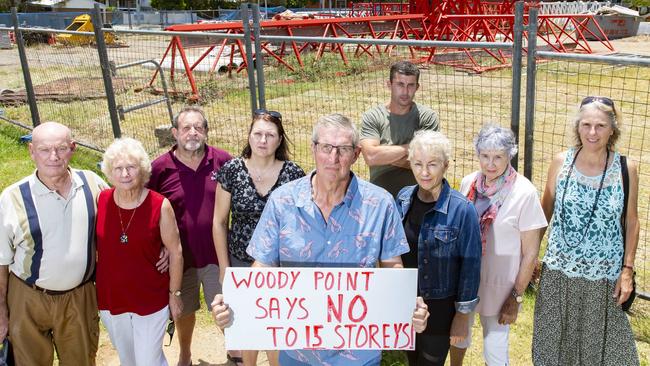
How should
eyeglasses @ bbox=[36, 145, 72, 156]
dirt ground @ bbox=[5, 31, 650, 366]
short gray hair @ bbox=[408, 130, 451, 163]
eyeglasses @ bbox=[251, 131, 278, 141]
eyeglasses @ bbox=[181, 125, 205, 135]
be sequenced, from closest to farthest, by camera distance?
1. short gray hair @ bbox=[408, 130, 451, 163]
2. eyeglasses @ bbox=[36, 145, 72, 156]
3. eyeglasses @ bbox=[251, 131, 278, 141]
4. eyeglasses @ bbox=[181, 125, 205, 135]
5. dirt ground @ bbox=[5, 31, 650, 366]

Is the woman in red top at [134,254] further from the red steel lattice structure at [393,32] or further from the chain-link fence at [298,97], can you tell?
the red steel lattice structure at [393,32]

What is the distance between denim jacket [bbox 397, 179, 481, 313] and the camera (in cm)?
262

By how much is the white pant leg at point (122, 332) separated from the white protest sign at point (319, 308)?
35.7 inches

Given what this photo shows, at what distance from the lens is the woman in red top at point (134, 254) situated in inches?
113

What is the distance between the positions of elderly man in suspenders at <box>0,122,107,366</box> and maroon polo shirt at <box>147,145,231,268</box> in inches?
14.3

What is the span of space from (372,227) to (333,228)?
0.16 metres

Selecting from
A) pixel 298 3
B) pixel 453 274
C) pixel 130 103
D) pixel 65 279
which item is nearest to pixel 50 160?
pixel 65 279

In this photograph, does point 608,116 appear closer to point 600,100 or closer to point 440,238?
point 600,100

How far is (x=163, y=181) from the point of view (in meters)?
3.29

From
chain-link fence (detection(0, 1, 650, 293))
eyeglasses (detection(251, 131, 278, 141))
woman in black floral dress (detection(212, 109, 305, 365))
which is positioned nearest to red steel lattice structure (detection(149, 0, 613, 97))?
chain-link fence (detection(0, 1, 650, 293))

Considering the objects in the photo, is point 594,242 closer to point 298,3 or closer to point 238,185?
point 238,185

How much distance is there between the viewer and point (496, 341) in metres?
3.05

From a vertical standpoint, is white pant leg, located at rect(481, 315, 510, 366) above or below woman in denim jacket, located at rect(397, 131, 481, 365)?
below

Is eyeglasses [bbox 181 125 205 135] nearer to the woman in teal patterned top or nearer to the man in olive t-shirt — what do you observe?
the man in olive t-shirt
